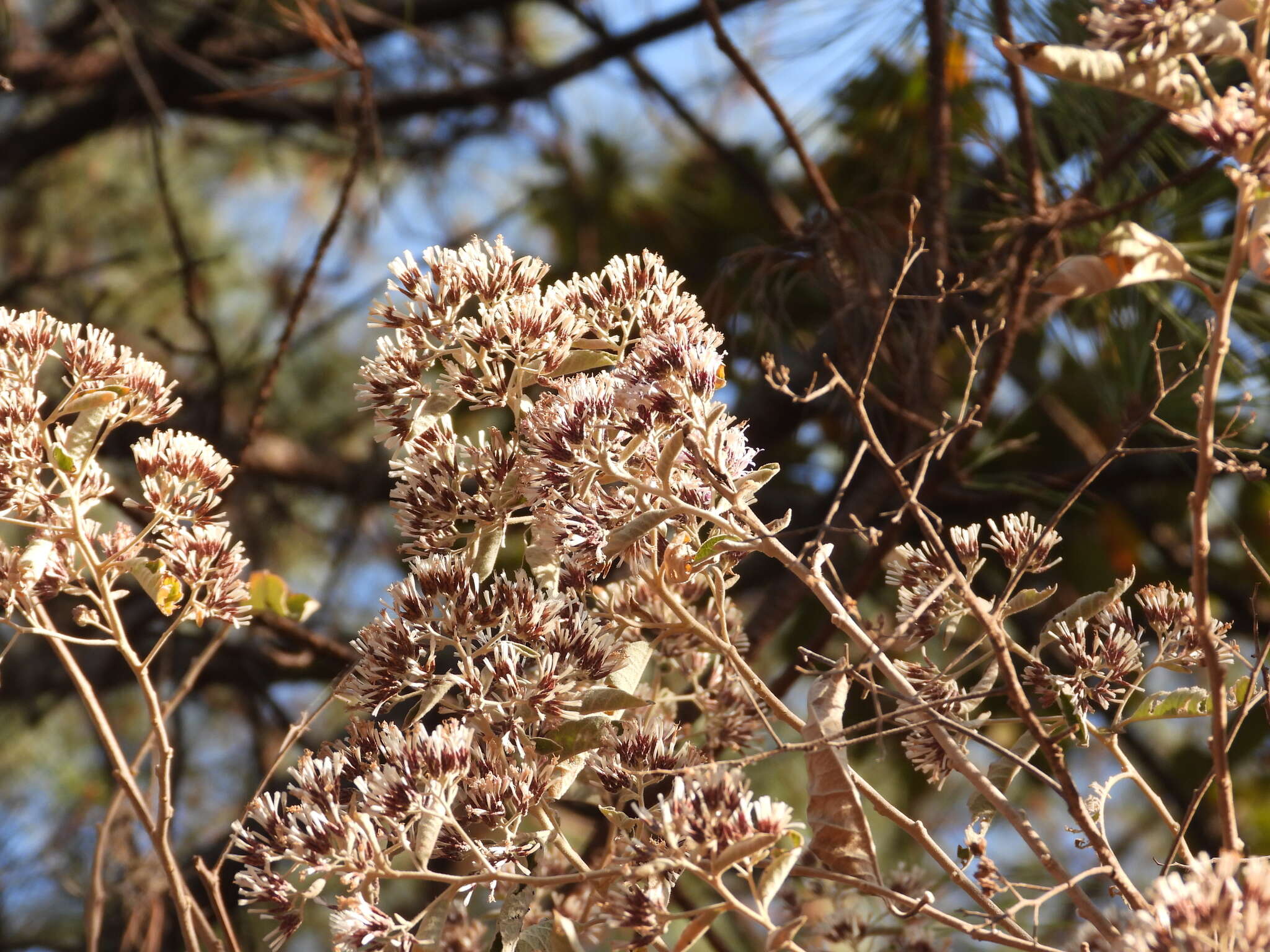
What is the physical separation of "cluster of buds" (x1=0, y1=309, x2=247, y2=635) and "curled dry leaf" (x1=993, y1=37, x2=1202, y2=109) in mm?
434

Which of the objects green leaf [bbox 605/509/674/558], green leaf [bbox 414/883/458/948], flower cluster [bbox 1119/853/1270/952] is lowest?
flower cluster [bbox 1119/853/1270/952]

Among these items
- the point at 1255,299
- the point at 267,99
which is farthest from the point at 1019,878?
the point at 267,99

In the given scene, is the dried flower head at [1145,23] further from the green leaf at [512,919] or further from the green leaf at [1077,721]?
the green leaf at [512,919]

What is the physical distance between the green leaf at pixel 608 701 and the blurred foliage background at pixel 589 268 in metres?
0.15

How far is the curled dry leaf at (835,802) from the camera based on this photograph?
466mm

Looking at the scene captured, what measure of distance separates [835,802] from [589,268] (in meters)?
1.31

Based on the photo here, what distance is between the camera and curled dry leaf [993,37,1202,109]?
0.34 m

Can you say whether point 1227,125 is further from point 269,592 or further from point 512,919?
point 269,592

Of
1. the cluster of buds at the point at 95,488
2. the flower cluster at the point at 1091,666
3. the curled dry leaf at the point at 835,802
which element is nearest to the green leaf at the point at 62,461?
the cluster of buds at the point at 95,488

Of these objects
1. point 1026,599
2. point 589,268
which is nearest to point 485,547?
point 1026,599

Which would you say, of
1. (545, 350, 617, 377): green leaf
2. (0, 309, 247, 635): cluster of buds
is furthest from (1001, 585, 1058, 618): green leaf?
(0, 309, 247, 635): cluster of buds

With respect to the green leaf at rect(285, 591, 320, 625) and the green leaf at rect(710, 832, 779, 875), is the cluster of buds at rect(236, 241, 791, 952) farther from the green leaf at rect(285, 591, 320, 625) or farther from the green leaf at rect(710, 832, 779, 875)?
the green leaf at rect(285, 591, 320, 625)

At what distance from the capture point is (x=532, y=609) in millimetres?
515

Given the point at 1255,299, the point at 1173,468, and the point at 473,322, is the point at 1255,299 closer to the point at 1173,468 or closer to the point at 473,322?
the point at 1173,468
